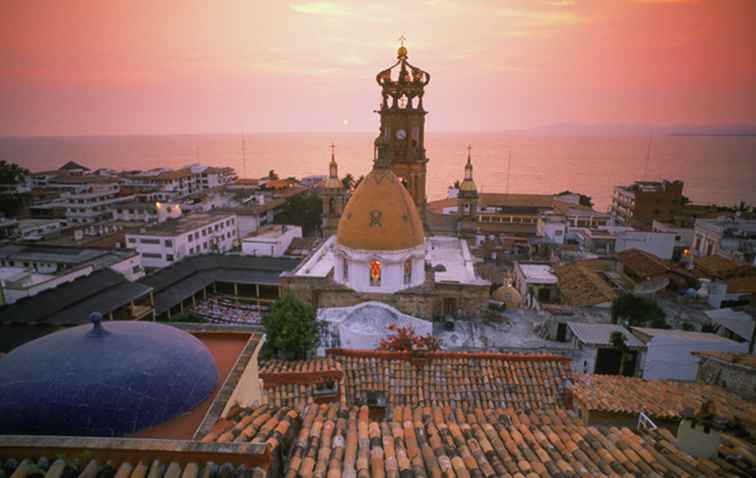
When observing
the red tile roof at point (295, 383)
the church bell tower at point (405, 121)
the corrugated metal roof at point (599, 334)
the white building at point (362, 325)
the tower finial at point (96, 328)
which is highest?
the church bell tower at point (405, 121)

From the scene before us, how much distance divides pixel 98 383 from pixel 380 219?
541 inches

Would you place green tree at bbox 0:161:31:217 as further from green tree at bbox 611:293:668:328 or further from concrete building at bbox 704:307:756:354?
concrete building at bbox 704:307:756:354

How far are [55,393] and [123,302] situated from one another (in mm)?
20154

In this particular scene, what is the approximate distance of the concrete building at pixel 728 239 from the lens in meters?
27.7

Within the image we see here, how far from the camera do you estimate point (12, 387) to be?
4.54 metres

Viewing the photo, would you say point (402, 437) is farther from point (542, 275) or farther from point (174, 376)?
point (542, 275)

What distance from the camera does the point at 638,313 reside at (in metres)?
17.0

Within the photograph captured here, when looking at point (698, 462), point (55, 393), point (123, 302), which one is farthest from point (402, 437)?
point (123, 302)

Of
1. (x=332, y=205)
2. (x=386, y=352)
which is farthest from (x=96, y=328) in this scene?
(x=332, y=205)

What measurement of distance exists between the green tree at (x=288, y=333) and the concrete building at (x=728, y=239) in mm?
28042

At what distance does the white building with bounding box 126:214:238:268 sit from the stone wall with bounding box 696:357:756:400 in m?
32.6

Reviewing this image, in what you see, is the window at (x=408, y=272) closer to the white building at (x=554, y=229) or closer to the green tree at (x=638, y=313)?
the green tree at (x=638, y=313)

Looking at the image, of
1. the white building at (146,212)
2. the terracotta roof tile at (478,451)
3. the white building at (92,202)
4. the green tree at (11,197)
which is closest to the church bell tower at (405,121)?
the terracotta roof tile at (478,451)

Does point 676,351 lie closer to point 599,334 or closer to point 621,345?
point 621,345
